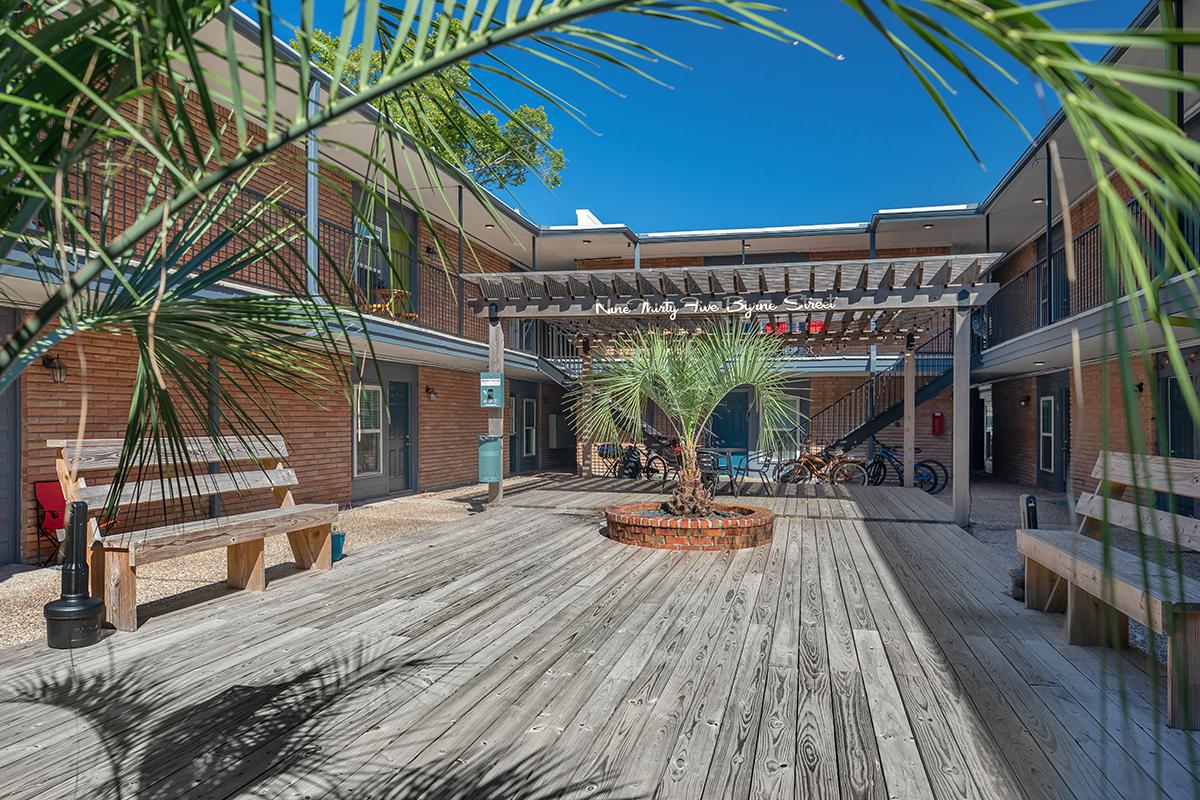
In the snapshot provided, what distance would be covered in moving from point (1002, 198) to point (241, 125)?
1413 centimetres

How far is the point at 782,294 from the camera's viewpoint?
31.4 feet

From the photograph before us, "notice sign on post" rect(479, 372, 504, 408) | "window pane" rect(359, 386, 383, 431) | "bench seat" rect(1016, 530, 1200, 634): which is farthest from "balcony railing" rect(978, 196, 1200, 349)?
"window pane" rect(359, 386, 383, 431)

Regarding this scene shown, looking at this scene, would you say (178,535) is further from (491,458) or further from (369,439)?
(369,439)

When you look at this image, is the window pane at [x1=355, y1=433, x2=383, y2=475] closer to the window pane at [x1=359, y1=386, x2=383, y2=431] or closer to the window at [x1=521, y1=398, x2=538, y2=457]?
the window pane at [x1=359, y1=386, x2=383, y2=431]

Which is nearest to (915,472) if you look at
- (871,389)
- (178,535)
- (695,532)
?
(871,389)

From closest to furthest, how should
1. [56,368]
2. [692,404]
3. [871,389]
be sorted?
[56,368]
[692,404]
[871,389]

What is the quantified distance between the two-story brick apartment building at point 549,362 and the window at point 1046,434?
0.04 meters

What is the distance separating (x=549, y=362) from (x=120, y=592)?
1193 cm

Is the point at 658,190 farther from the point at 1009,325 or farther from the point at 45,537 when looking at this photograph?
the point at 45,537

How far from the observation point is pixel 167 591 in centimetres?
581

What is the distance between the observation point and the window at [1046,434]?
14180 mm

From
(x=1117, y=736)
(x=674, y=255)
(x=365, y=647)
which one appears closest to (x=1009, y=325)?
(x=674, y=255)

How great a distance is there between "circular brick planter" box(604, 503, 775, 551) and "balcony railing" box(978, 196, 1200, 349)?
3.52 metres

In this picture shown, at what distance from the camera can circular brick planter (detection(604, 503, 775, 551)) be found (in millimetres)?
7117
